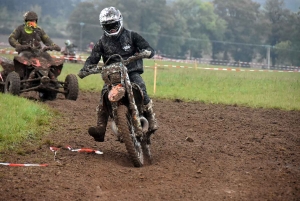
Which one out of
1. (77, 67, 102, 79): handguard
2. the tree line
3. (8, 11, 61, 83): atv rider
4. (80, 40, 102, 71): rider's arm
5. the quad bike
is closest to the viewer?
(77, 67, 102, 79): handguard

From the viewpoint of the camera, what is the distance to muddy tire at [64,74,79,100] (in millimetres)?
15617

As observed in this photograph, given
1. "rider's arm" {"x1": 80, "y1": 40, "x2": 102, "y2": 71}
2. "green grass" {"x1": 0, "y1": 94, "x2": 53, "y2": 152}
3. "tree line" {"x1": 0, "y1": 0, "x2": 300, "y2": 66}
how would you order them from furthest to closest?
"tree line" {"x1": 0, "y1": 0, "x2": 300, "y2": 66}
"green grass" {"x1": 0, "y1": 94, "x2": 53, "y2": 152}
"rider's arm" {"x1": 80, "y1": 40, "x2": 102, "y2": 71}

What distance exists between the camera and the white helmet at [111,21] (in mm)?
8781

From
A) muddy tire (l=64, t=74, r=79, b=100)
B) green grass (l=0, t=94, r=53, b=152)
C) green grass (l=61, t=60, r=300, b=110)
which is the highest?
muddy tire (l=64, t=74, r=79, b=100)

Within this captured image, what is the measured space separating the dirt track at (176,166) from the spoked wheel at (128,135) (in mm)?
181

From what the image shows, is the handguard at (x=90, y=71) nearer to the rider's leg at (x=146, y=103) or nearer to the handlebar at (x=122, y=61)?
the handlebar at (x=122, y=61)

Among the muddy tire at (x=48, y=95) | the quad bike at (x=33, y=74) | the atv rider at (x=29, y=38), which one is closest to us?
the quad bike at (x=33, y=74)

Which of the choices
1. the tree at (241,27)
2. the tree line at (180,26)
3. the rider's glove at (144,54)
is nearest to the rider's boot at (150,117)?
the rider's glove at (144,54)

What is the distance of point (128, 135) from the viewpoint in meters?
8.20

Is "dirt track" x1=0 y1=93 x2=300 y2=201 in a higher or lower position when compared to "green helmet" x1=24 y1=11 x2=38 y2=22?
lower

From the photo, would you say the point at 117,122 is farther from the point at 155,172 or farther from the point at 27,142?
the point at 27,142

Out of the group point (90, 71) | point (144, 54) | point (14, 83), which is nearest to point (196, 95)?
point (14, 83)

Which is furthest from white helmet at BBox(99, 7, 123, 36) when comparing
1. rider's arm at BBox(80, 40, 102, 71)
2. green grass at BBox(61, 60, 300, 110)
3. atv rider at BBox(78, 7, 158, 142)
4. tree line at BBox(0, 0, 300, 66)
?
tree line at BBox(0, 0, 300, 66)

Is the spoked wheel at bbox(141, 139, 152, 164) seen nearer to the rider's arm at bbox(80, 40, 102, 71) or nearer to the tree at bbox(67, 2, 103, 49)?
the rider's arm at bbox(80, 40, 102, 71)
